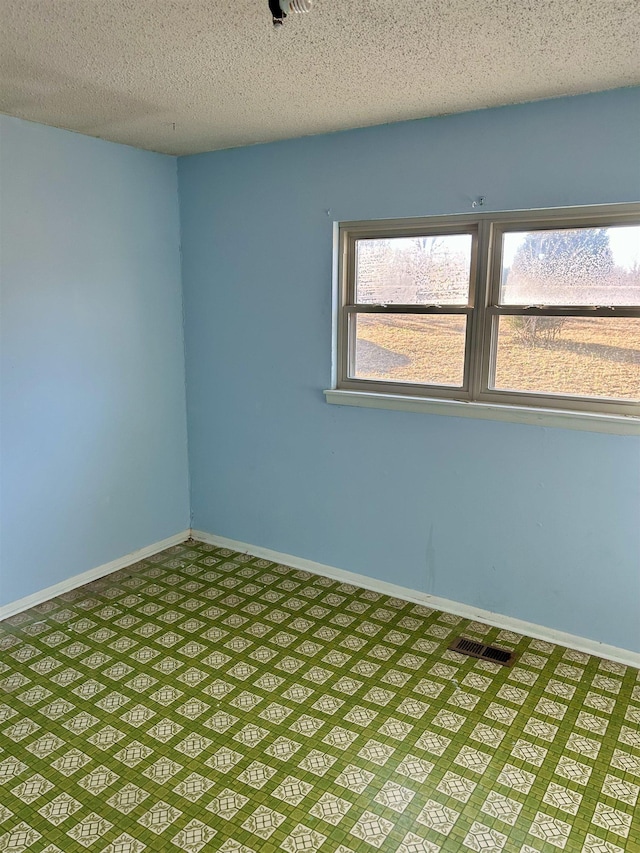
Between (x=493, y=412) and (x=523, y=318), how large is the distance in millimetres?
467

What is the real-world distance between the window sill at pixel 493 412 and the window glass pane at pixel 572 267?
504mm

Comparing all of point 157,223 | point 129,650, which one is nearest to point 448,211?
point 157,223

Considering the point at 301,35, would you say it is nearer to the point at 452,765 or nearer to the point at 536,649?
the point at 452,765

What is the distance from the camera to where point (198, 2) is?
182cm

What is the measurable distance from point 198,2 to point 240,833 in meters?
2.52

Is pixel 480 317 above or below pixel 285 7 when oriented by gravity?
below

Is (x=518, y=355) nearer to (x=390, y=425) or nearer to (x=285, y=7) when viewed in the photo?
(x=390, y=425)

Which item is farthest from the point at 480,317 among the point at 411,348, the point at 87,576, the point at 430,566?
the point at 87,576

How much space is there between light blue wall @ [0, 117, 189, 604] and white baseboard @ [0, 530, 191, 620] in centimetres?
4

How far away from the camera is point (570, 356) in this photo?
287cm

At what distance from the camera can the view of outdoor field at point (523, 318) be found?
2.75m

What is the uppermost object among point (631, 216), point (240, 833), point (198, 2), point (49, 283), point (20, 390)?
point (198, 2)

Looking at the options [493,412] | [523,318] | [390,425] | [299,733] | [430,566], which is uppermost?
[523,318]

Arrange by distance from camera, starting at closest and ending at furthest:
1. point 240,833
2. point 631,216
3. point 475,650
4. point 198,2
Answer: point 198,2, point 240,833, point 631,216, point 475,650
